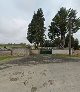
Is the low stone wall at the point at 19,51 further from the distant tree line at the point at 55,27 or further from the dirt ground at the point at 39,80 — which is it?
the dirt ground at the point at 39,80

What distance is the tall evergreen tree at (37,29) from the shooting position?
92.9m

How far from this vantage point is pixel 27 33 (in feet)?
322

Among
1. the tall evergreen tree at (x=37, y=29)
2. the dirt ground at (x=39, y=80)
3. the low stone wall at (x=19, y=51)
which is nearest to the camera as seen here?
the dirt ground at (x=39, y=80)

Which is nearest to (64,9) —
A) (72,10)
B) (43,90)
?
(72,10)

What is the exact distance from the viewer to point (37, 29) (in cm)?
9425

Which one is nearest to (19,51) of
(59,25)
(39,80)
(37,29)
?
(37,29)

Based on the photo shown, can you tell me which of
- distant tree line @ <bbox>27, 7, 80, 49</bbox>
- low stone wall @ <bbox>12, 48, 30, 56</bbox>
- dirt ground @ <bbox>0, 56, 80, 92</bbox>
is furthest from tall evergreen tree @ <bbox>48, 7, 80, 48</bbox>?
dirt ground @ <bbox>0, 56, 80, 92</bbox>

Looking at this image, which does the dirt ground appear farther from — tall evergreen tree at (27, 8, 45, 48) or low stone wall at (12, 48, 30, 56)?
tall evergreen tree at (27, 8, 45, 48)

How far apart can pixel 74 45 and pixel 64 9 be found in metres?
20.2

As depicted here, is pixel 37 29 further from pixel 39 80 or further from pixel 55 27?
pixel 39 80

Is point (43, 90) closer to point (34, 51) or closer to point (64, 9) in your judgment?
point (34, 51)

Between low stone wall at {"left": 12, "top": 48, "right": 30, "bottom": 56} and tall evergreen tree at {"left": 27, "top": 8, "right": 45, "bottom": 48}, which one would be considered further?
tall evergreen tree at {"left": 27, "top": 8, "right": 45, "bottom": 48}

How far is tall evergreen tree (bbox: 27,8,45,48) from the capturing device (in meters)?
92.9

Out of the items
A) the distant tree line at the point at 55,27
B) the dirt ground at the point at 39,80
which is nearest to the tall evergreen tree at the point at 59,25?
the distant tree line at the point at 55,27
